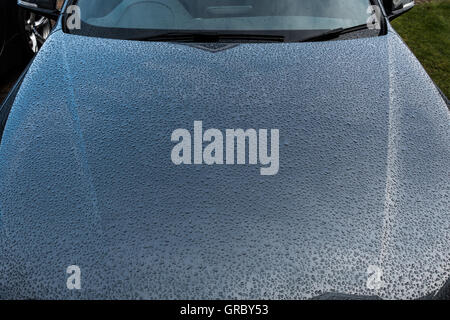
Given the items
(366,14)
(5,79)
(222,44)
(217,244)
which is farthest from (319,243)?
(5,79)

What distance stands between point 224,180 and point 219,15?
1.17m

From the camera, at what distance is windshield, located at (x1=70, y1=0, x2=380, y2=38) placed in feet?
7.20

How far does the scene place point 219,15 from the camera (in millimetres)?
2311

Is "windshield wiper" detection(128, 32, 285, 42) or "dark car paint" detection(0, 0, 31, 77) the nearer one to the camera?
"windshield wiper" detection(128, 32, 285, 42)

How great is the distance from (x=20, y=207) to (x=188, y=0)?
1.42m

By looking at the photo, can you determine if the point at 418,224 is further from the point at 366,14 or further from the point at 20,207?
the point at 366,14

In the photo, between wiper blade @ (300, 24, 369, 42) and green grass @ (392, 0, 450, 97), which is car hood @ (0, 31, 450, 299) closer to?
wiper blade @ (300, 24, 369, 42)

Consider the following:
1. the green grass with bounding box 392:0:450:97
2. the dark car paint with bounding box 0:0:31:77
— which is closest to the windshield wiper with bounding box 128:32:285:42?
the dark car paint with bounding box 0:0:31:77

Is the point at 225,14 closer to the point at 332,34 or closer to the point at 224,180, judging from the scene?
the point at 332,34

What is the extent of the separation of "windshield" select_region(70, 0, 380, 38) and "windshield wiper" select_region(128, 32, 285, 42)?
30 millimetres

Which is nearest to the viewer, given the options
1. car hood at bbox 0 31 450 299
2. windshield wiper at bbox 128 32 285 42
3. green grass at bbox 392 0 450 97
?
car hood at bbox 0 31 450 299

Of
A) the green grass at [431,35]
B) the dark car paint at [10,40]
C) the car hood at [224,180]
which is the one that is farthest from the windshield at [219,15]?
the green grass at [431,35]

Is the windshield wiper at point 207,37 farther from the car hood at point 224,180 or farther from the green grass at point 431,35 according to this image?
the green grass at point 431,35

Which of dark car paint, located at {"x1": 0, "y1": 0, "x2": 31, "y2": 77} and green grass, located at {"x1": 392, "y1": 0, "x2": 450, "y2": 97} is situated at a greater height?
dark car paint, located at {"x1": 0, "y1": 0, "x2": 31, "y2": 77}
